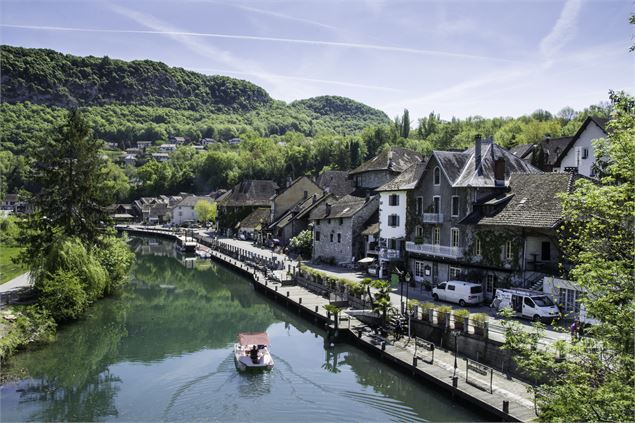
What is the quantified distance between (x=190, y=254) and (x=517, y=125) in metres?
71.9

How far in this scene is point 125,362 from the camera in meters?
27.1

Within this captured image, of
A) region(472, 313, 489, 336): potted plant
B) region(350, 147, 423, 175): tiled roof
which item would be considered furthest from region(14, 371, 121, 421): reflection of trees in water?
region(350, 147, 423, 175): tiled roof

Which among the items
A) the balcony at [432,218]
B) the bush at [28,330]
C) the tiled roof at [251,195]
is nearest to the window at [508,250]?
the balcony at [432,218]

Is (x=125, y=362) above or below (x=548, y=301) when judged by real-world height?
below

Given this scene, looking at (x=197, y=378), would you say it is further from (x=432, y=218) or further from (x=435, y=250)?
(x=432, y=218)

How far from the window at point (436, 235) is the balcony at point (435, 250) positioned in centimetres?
71

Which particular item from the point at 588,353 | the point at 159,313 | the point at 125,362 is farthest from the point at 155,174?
the point at 588,353

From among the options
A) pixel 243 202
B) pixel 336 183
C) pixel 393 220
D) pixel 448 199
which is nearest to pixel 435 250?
pixel 448 199

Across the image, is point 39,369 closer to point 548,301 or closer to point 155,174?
point 548,301

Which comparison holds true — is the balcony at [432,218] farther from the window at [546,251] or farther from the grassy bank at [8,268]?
the grassy bank at [8,268]

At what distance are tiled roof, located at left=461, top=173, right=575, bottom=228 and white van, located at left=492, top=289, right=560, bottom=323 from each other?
3.95 meters

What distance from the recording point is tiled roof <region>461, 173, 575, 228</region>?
28.9 metres

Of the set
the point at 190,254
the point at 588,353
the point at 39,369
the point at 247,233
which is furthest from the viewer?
the point at 247,233

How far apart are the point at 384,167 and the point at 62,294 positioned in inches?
1494
